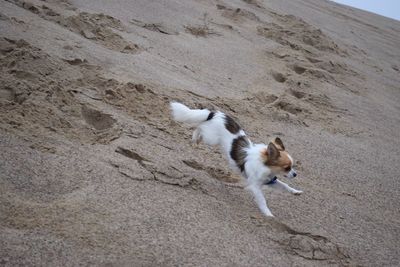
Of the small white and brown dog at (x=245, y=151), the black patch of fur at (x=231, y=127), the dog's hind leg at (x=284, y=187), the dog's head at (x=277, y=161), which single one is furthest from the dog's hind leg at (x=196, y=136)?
the dog's hind leg at (x=284, y=187)

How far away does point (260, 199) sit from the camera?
12.2 ft

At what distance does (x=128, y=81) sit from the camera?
498 cm

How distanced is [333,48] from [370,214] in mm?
5121

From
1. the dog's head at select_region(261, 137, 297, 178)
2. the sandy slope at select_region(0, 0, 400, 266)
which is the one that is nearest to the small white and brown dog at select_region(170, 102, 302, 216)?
the dog's head at select_region(261, 137, 297, 178)

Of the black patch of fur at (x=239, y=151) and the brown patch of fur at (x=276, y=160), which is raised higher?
the brown patch of fur at (x=276, y=160)

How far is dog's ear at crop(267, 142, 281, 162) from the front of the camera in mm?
3785

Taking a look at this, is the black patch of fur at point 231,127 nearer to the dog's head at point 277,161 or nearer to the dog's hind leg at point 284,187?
the dog's head at point 277,161

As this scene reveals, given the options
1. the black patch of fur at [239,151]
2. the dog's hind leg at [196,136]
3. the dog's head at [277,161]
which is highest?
the dog's head at [277,161]

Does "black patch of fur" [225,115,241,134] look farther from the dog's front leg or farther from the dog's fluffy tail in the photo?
the dog's front leg

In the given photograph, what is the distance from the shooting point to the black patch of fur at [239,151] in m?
3.99

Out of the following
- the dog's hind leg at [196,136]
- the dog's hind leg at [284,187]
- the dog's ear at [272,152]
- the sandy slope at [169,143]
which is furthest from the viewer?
the dog's hind leg at [196,136]

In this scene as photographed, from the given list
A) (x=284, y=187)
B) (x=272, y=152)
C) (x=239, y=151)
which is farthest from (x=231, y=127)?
(x=284, y=187)

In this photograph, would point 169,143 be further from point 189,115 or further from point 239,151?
point 239,151

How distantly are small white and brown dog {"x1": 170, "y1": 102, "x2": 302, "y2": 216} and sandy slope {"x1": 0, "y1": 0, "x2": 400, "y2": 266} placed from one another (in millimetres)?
150
